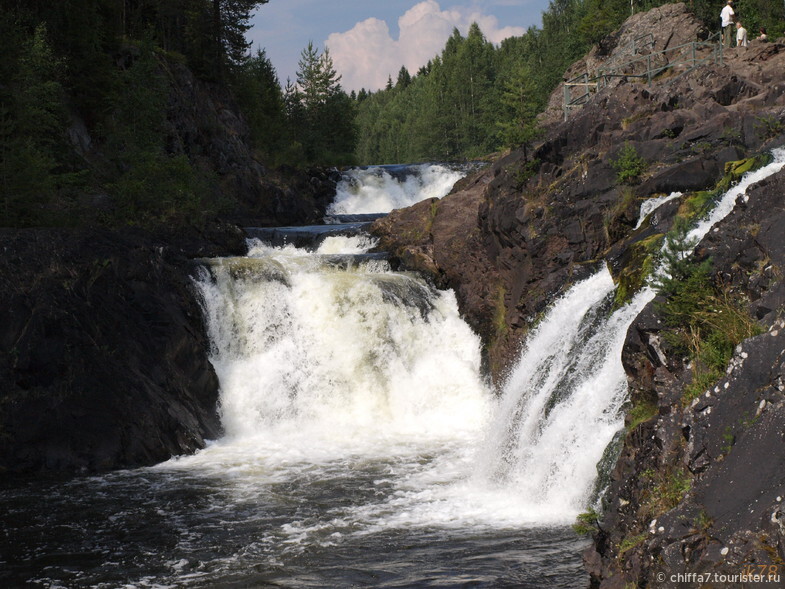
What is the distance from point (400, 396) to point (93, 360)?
7293mm

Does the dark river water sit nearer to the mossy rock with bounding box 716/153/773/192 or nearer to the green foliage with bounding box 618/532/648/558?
the green foliage with bounding box 618/532/648/558

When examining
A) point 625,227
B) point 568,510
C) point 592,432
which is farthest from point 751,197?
point 625,227

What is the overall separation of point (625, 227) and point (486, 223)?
16.7ft

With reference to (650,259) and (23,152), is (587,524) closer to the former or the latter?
(650,259)

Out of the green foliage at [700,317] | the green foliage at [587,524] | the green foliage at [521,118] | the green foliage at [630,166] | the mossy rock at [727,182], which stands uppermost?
the green foliage at [521,118]

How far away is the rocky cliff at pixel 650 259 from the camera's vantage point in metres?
6.41

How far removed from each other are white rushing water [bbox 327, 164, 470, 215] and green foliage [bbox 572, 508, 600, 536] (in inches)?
1278

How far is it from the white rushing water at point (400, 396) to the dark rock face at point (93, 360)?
981mm

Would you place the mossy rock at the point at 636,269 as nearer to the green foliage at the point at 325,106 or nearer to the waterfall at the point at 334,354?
the waterfall at the point at 334,354

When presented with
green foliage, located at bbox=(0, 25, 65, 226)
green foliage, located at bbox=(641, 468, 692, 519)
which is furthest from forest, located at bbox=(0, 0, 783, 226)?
green foliage, located at bbox=(641, 468, 692, 519)

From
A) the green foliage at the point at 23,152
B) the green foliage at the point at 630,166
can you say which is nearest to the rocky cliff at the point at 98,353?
the green foliage at the point at 23,152

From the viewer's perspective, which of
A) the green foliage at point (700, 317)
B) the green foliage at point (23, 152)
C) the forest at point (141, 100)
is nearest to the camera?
the green foliage at point (700, 317)

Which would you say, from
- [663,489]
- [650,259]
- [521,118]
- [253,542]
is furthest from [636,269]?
[521,118]

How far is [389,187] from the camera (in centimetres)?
4275
